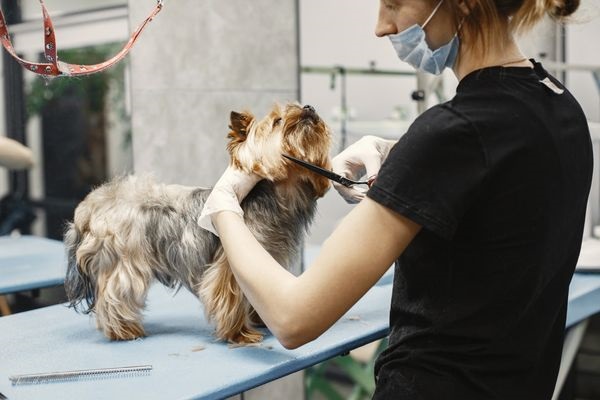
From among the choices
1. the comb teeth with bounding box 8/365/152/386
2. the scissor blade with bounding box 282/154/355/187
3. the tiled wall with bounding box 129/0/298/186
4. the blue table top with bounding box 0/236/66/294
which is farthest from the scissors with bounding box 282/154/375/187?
the tiled wall with bounding box 129/0/298/186

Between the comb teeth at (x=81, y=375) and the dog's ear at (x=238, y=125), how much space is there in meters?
0.47

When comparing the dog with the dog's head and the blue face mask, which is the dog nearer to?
the dog's head

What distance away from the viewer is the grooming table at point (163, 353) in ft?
3.57

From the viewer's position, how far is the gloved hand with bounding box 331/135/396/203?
142cm

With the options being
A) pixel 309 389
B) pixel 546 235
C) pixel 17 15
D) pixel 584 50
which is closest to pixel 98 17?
pixel 17 15

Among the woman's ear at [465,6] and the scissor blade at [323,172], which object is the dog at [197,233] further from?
the woman's ear at [465,6]

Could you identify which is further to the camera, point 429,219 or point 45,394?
point 45,394

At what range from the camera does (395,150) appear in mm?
808

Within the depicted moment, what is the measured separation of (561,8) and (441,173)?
32 cm

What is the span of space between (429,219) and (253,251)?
1.00 feet

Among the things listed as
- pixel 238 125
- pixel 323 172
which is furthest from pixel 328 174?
pixel 238 125

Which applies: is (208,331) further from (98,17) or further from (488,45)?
(98,17)

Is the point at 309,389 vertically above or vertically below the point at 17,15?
below

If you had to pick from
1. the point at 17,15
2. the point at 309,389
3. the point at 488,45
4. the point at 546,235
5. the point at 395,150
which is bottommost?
the point at 309,389
